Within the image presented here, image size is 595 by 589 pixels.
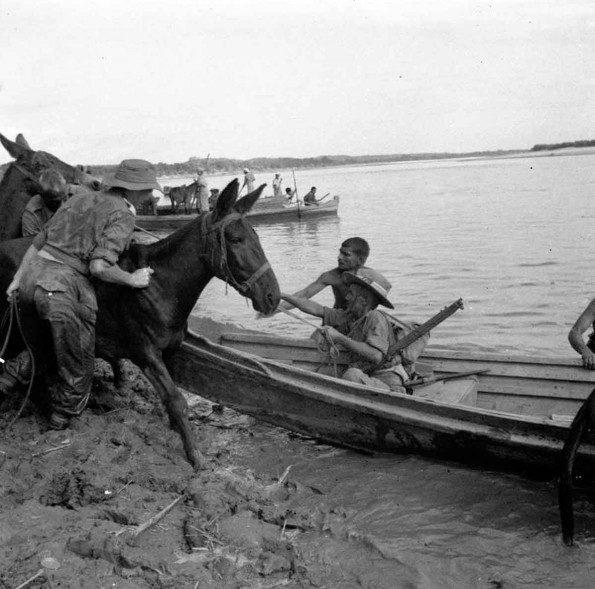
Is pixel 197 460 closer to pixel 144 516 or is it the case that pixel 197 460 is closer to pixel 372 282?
pixel 144 516

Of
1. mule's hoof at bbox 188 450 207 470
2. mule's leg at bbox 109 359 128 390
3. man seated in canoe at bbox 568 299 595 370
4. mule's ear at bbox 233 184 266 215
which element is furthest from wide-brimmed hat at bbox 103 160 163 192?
man seated in canoe at bbox 568 299 595 370

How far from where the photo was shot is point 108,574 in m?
3.70

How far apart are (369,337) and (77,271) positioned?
2732 millimetres

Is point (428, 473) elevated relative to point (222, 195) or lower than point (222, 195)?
lower

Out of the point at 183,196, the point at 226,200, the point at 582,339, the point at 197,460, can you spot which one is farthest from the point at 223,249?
the point at 183,196

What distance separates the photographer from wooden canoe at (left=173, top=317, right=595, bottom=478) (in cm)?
523

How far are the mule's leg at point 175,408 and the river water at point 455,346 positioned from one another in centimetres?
88

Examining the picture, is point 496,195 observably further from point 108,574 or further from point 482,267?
point 108,574

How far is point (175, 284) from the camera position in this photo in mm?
5539

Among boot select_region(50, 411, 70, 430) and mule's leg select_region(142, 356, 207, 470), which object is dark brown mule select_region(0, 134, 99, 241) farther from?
mule's leg select_region(142, 356, 207, 470)

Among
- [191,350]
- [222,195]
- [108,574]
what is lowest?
[108,574]

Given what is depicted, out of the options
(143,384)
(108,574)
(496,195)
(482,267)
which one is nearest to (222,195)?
(108,574)

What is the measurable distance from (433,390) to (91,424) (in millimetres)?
3205

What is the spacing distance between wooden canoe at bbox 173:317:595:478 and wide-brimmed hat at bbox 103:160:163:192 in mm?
1731
